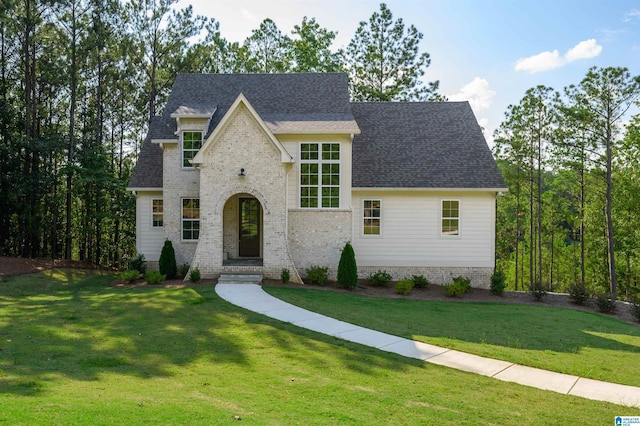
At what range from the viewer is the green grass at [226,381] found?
5098 millimetres

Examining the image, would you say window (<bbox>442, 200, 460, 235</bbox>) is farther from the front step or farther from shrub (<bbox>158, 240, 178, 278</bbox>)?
shrub (<bbox>158, 240, 178, 278</bbox>)

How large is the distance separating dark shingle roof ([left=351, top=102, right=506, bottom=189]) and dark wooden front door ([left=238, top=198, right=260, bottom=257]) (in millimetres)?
4657

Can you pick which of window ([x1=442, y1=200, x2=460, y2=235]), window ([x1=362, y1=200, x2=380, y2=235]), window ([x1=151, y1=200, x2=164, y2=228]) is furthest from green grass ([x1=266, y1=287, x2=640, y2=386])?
window ([x1=151, y1=200, x2=164, y2=228])

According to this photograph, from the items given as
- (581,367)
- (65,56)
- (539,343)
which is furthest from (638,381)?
(65,56)

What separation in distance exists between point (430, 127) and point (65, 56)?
21.7 m

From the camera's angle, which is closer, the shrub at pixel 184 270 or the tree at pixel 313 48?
the shrub at pixel 184 270

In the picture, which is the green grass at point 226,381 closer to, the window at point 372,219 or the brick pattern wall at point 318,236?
the brick pattern wall at point 318,236

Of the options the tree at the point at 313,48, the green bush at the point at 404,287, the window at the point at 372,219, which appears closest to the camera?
the green bush at the point at 404,287

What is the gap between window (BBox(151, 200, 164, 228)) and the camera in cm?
2005

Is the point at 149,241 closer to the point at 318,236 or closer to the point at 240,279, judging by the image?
the point at 240,279

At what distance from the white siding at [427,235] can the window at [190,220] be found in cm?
693

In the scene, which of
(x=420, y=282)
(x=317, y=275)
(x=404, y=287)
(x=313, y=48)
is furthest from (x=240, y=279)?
(x=313, y=48)

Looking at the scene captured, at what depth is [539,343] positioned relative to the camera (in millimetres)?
9805

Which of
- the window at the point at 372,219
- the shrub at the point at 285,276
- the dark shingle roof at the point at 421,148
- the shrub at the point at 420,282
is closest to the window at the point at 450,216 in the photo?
the dark shingle roof at the point at 421,148
